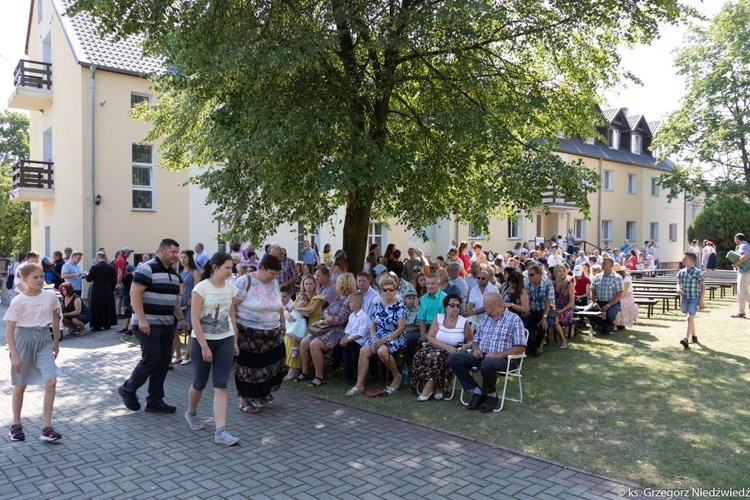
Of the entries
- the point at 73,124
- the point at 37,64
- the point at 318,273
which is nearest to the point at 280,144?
the point at 318,273

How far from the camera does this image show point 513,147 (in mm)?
9969

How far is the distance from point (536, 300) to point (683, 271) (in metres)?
2.83

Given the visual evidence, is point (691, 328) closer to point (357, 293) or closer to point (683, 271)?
point (683, 271)

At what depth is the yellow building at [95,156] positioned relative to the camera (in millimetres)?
19203

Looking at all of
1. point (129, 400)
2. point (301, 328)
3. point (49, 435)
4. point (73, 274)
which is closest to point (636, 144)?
point (73, 274)

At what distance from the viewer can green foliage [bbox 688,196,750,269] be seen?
107ft

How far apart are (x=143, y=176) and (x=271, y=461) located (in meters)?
17.6

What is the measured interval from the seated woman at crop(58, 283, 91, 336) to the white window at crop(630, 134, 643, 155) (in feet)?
125

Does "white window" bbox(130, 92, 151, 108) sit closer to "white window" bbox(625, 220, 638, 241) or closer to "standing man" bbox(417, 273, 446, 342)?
"standing man" bbox(417, 273, 446, 342)

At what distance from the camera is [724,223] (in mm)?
32875

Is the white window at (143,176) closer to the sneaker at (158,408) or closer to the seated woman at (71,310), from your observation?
the seated woman at (71,310)

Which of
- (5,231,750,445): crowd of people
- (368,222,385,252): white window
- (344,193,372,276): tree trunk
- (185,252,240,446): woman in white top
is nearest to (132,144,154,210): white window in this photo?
(368,222,385,252): white window

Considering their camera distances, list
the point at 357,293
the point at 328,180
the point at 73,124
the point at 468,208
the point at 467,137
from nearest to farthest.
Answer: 1. the point at 357,293
2. the point at 328,180
3. the point at 467,137
4. the point at 468,208
5. the point at 73,124

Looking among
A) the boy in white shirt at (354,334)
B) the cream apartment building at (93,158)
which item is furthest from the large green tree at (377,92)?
the cream apartment building at (93,158)
